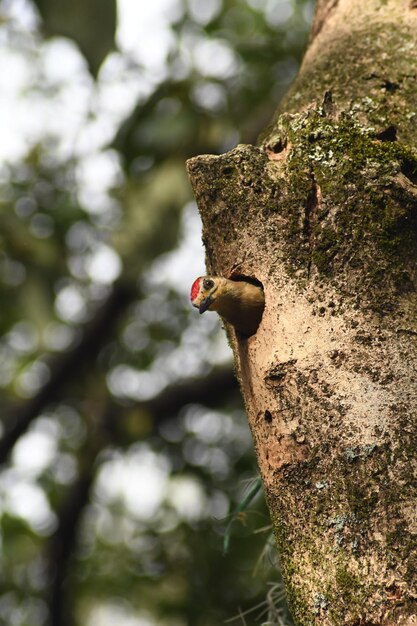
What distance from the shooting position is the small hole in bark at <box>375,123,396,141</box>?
1.53m

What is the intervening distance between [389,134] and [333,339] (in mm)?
458

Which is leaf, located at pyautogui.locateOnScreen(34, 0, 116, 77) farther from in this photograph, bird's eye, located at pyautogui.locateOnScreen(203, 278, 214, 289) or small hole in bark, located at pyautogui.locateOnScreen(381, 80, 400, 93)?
small hole in bark, located at pyautogui.locateOnScreen(381, 80, 400, 93)

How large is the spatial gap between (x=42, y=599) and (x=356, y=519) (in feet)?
18.9

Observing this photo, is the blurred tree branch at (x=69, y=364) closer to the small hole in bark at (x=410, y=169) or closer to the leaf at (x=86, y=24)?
the small hole in bark at (x=410, y=169)

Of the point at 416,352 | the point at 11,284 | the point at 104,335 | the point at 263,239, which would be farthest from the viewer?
the point at 104,335

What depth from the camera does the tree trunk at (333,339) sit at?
1.18 metres

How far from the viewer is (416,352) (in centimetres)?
130

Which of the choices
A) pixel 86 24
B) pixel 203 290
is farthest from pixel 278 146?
pixel 86 24

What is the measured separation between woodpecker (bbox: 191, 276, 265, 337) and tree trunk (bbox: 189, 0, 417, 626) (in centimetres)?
3

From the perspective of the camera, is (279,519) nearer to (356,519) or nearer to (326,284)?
(356,519)

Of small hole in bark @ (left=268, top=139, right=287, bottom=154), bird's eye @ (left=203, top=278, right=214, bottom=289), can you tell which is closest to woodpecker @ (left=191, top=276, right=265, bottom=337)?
bird's eye @ (left=203, top=278, right=214, bottom=289)

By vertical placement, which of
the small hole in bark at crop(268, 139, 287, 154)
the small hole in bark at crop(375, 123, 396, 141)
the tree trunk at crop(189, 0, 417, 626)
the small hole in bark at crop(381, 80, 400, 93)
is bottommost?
the tree trunk at crop(189, 0, 417, 626)

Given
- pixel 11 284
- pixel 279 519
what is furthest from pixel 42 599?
pixel 279 519

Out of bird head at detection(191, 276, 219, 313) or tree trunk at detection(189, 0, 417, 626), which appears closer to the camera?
tree trunk at detection(189, 0, 417, 626)
